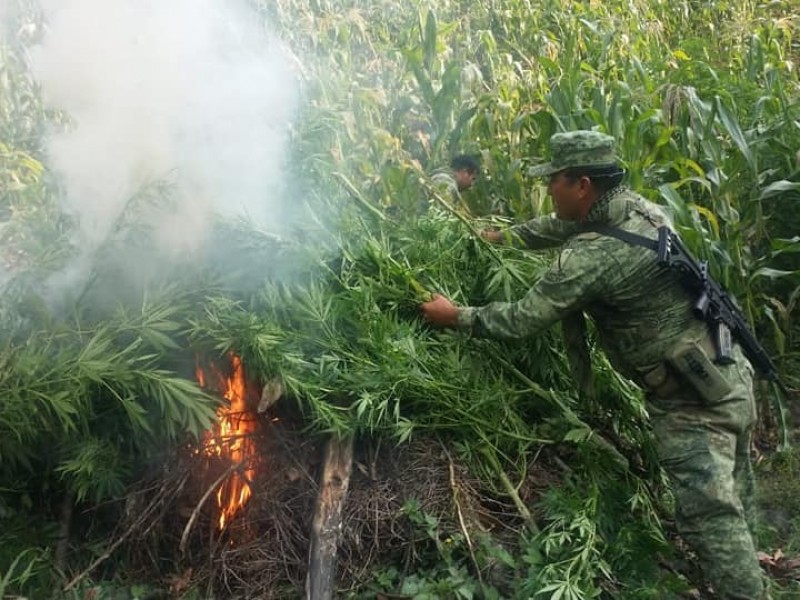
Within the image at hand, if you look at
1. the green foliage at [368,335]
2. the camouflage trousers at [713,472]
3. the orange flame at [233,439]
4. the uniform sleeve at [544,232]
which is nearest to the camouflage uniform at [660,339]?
the camouflage trousers at [713,472]

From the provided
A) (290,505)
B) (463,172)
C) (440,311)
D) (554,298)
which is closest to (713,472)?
(554,298)

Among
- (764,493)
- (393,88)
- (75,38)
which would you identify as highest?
(75,38)

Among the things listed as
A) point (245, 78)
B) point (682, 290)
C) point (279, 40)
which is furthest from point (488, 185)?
point (682, 290)

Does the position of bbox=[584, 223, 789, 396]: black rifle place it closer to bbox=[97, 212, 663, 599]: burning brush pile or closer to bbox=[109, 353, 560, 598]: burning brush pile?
bbox=[97, 212, 663, 599]: burning brush pile

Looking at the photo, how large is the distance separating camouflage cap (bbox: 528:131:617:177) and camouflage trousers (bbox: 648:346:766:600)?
883 millimetres

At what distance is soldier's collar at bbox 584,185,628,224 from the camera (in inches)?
109

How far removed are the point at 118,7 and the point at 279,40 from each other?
43.7 inches

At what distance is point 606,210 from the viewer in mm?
2777

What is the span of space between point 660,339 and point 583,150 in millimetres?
741

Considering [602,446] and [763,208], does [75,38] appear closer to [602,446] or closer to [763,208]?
[602,446]

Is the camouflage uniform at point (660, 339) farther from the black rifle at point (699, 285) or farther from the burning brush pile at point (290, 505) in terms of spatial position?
the burning brush pile at point (290, 505)

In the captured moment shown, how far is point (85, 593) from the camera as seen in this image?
292 centimetres

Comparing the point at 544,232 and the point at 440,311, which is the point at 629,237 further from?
the point at 440,311

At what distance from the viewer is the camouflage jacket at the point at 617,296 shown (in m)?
2.71
